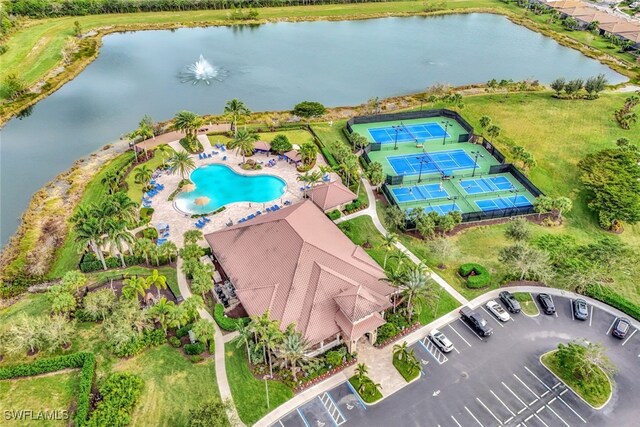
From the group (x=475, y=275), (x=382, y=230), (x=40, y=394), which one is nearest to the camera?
(x=40, y=394)

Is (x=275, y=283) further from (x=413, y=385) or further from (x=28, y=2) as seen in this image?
(x=28, y=2)

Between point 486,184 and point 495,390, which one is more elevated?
point 486,184

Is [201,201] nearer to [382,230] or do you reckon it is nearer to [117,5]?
[382,230]

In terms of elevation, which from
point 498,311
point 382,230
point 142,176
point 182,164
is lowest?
point 382,230

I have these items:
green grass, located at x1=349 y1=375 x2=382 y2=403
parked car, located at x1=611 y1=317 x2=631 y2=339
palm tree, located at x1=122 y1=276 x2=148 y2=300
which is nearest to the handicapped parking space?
green grass, located at x1=349 y1=375 x2=382 y2=403

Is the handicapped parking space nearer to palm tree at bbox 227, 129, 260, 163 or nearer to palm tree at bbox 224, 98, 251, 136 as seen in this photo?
palm tree at bbox 227, 129, 260, 163

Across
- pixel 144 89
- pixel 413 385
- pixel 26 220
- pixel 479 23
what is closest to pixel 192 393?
pixel 413 385

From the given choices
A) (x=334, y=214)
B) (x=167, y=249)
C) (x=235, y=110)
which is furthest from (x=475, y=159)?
(x=167, y=249)
